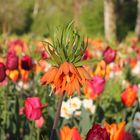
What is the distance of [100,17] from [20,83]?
66.0 ft

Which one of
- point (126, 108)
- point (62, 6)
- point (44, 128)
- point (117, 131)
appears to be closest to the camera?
point (117, 131)

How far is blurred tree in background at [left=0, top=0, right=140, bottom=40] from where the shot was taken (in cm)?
1549

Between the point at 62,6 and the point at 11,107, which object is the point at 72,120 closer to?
the point at 11,107

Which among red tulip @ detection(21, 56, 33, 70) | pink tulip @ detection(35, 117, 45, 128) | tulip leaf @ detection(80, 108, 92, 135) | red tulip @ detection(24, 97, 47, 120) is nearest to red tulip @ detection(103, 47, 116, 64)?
red tulip @ detection(21, 56, 33, 70)

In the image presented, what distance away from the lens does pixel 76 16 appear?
32750mm

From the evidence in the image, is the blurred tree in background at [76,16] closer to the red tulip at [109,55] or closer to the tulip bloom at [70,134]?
the red tulip at [109,55]

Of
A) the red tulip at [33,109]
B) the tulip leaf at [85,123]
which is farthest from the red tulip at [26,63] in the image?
the red tulip at [33,109]

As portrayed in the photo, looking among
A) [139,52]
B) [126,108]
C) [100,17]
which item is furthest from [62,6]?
[126,108]

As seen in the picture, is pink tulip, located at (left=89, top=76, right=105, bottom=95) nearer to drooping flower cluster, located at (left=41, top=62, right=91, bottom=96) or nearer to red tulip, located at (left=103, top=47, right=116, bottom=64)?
red tulip, located at (left=103, top=47, right=116, bottom=64)

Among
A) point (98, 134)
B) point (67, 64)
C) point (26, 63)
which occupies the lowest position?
point (98, 134)

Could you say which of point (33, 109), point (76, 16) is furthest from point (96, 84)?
point (76, 16)

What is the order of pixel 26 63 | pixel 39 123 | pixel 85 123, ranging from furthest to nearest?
pixel 26 63, pixel 85 123, pixel 39 123

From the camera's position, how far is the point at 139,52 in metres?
6.40

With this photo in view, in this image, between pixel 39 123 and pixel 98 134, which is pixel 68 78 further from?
pixel 39 123
